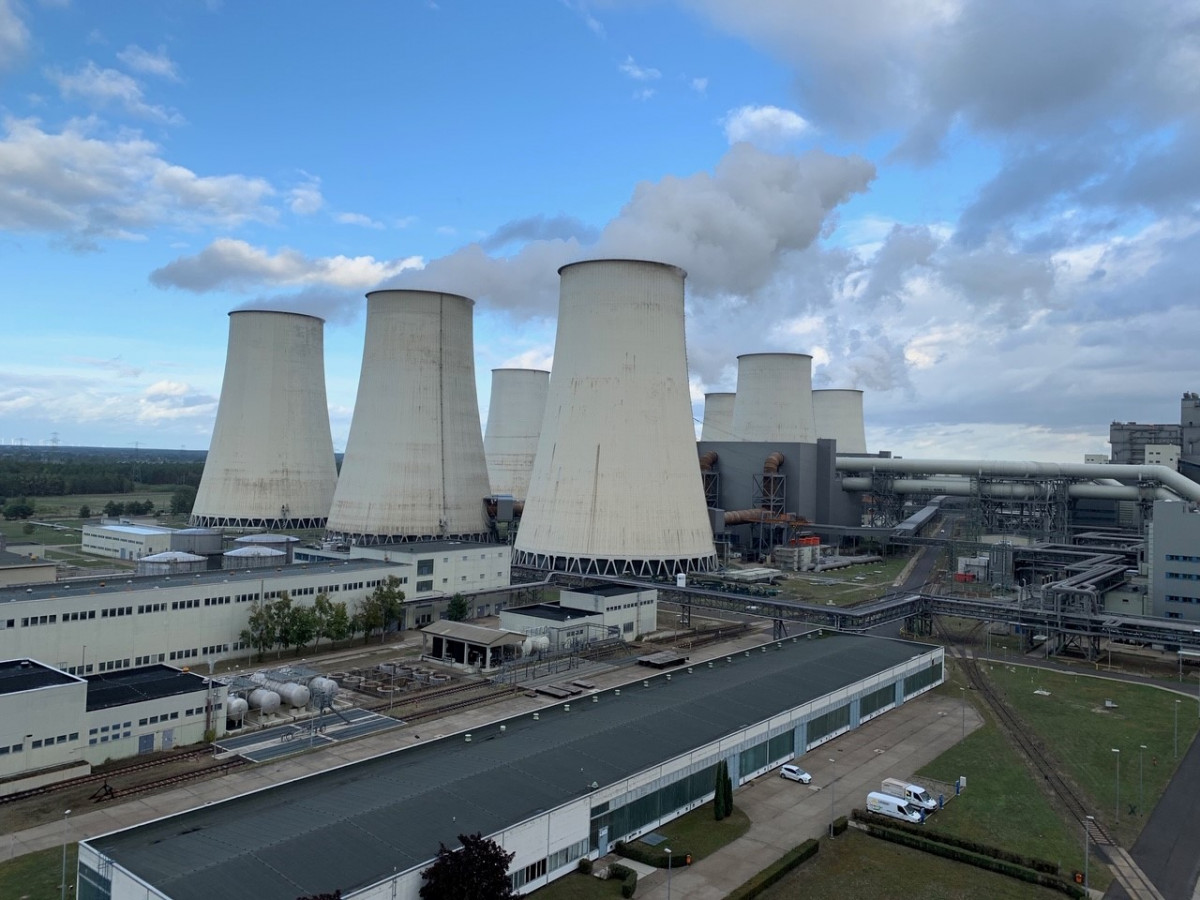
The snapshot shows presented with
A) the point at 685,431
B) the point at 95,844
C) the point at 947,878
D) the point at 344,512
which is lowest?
the point at 947,878

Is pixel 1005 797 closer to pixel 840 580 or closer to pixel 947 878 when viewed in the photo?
pixel 947 878

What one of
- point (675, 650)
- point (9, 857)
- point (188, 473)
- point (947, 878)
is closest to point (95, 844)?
point (9, 857)

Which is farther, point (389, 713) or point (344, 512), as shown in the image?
point (344, 512)

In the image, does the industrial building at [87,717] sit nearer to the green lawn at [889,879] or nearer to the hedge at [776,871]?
the hedge at [776,871]

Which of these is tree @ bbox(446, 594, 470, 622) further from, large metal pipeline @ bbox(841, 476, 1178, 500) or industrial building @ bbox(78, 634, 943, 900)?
large metal pipeline @ bbox(841, 476, 1178, 500)

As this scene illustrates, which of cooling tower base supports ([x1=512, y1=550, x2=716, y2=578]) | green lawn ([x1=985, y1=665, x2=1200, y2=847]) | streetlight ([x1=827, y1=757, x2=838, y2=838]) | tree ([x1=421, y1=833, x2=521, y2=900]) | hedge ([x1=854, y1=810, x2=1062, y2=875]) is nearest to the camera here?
tree ([x1=421, y1=833, x2=521, y2=900])

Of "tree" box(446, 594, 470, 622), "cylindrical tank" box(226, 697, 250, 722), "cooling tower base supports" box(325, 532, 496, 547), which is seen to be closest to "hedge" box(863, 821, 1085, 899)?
"cylindrical tank" box(226, 697, 250, 722)

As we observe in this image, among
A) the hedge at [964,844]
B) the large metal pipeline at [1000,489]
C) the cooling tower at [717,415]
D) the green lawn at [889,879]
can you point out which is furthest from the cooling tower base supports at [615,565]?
the cooling tower at [717,415]
